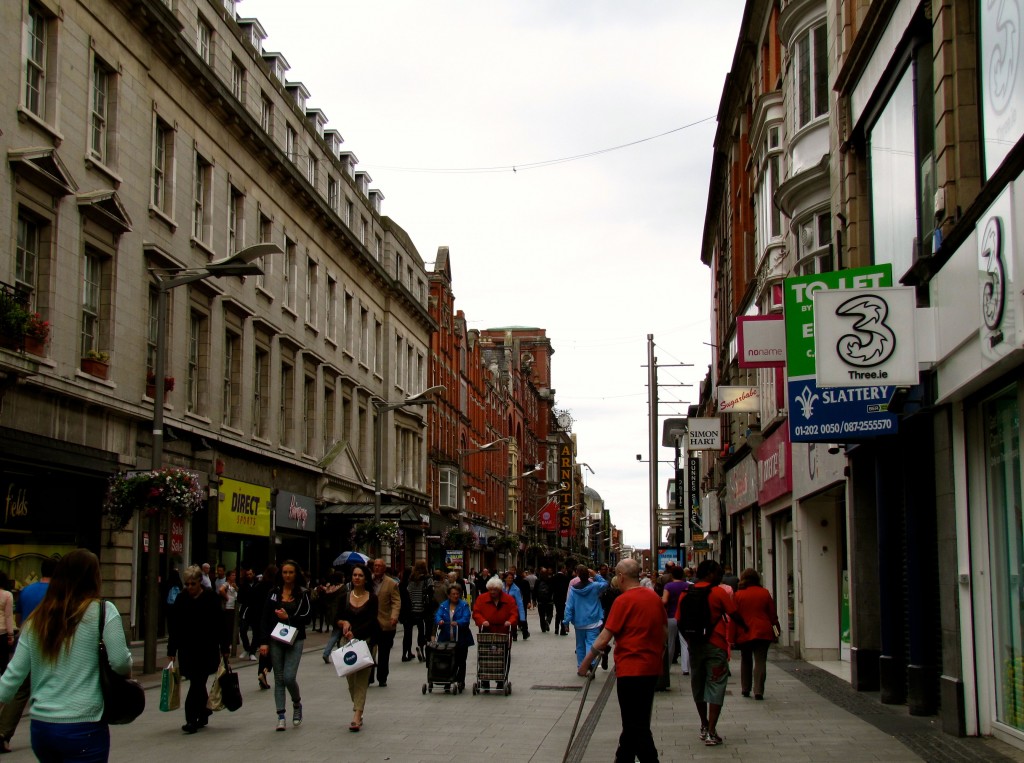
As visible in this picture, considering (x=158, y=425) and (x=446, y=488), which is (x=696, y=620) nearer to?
(x=158, y=425)

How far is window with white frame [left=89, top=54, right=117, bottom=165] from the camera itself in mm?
23844

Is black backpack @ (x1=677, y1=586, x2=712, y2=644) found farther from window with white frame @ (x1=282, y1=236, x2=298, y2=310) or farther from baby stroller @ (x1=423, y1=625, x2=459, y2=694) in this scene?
window with white frame @ (x1=282, y1=236, x2=298, y2=310)

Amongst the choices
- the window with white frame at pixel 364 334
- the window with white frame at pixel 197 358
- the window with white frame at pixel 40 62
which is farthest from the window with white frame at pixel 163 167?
the window with white frame at pixel 364 334

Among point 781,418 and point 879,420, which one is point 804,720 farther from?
point 781,418

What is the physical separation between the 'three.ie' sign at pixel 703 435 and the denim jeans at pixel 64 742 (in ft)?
107

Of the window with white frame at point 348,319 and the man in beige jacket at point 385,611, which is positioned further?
the window with white frame at point 348,319

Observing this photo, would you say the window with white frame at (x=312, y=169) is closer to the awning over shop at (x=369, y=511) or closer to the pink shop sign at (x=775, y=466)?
the awning over shop at (x=369, y=511)

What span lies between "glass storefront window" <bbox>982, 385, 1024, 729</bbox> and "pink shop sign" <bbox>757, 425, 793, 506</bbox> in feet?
35.7

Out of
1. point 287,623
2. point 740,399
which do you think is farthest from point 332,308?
point 287,623

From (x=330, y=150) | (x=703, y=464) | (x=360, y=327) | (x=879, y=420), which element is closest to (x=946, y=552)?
(x=879, y=420)

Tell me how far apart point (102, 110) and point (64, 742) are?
814 inches

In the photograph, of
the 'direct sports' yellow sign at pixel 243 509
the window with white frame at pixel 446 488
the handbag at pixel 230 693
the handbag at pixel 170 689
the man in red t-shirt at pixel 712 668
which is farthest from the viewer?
the window with white frame at pixel 446 488

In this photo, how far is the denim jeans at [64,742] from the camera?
5926 millimetres

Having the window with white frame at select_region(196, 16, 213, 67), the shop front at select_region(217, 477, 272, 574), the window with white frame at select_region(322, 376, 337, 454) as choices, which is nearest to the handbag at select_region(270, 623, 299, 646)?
the shop front at select_region(217, 477, 272, 574)
